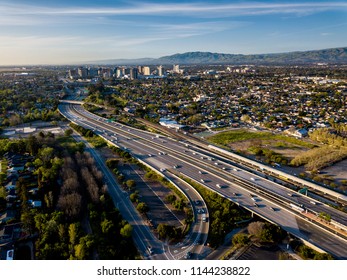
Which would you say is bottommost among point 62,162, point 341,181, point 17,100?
point 341,181

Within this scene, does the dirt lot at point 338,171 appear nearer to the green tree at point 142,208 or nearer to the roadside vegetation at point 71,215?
the green tree at point 142,208

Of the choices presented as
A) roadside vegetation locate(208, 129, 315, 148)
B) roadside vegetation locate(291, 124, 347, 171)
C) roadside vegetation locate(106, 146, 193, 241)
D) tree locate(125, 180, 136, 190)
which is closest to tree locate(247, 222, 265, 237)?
roadside vegetation locate(106, 146, 193, 241)

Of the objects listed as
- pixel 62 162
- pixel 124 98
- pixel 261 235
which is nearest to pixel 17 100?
pixel 124 98

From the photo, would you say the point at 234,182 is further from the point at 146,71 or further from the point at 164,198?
the point at 146,71

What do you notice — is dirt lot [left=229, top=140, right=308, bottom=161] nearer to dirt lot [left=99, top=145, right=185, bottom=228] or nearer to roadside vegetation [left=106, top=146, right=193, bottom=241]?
roadside vegetation [left=106, top=146, right=193, bottom=241]

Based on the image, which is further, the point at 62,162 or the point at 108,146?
the point at 108,146

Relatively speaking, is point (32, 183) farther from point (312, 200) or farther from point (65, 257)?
point (312, 200)
